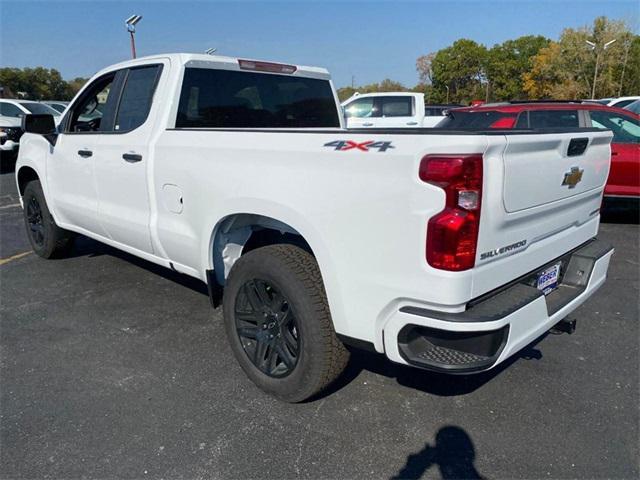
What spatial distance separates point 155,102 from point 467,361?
8.89 feet

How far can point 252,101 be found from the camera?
390 centimetres

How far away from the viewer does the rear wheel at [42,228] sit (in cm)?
505

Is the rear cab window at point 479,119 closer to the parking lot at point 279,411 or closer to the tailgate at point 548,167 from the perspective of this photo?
the parking lot at point 279,411

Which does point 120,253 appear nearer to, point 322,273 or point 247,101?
point 247,101

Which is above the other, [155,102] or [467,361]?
[155,102]

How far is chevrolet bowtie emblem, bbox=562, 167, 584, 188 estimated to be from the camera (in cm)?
251

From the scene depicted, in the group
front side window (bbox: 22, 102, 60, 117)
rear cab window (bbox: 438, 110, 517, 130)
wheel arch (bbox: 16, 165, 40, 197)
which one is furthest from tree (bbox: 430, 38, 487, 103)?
wheel arch (bbox: 16, 165, 40, 197)

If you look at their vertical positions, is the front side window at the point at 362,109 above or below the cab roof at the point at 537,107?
below

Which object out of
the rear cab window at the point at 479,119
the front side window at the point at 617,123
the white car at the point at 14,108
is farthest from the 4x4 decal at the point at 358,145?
the white car at the point at 14,108

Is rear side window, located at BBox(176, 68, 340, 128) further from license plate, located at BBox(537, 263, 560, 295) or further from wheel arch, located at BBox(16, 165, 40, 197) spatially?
wheel arch, located at BBox(16, 165, 40, 197)

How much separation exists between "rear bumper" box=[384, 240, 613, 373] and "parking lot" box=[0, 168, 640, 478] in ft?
1.95

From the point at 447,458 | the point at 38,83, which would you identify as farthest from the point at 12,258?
the point at 38,83

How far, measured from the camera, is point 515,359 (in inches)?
129

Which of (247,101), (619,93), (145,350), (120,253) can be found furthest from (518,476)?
(619,93)
